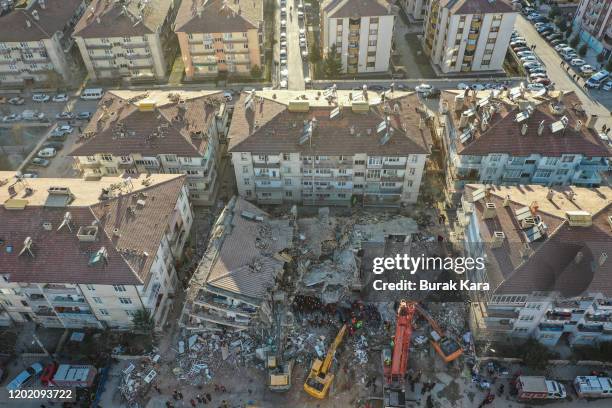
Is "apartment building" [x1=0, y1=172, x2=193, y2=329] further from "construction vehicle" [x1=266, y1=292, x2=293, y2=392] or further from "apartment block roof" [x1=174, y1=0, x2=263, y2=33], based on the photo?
"apartment block roof" [x1=174, y1=0, x2=263, y2=33]

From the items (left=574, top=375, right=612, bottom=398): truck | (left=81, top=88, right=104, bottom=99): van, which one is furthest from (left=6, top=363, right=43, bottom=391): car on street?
(left=574, top=375, right=612, bottom=398): truck

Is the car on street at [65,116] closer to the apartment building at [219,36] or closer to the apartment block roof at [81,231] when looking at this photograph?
the apartment building at [219,36]

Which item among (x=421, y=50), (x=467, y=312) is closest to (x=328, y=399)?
(x=467, y=312)

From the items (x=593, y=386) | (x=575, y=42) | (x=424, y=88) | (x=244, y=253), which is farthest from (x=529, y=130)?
(x=575, y=42)

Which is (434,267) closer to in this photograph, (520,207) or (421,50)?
(520,207)

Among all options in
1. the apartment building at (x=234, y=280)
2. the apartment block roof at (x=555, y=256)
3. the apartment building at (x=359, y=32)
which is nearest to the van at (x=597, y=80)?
the apartment building at (x=359, y=32)

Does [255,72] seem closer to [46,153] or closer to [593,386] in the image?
[46,153]
